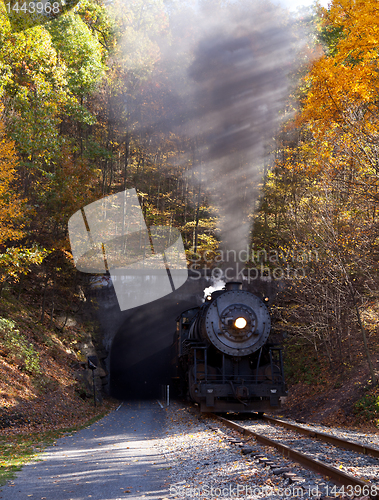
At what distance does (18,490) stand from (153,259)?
2222cm

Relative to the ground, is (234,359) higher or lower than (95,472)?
higher

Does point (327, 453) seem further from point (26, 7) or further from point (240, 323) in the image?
point (26, 7)

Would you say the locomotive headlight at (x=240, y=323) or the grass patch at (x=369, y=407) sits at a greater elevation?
the locomotive headlight at (x=240, y=323)

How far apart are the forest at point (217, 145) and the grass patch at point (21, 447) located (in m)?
4.75

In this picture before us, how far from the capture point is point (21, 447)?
7816 millimetres

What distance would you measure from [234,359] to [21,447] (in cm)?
635

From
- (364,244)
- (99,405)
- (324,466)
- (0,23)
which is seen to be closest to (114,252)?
(99,405)

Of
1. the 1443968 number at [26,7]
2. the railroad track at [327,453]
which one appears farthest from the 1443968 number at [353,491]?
the 1443968 number at [26,7]

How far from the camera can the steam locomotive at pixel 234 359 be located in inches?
447

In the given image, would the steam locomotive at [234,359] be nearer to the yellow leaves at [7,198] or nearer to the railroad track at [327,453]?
the railroad track at [327,453]

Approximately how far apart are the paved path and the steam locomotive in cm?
278

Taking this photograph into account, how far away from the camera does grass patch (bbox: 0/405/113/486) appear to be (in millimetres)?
6020

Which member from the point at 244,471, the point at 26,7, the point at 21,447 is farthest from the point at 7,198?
the point at 244,471

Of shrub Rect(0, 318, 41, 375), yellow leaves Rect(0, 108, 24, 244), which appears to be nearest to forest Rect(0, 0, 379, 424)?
yellow leaves Rect(0, 108, 24, 244)
